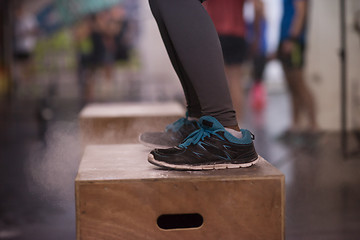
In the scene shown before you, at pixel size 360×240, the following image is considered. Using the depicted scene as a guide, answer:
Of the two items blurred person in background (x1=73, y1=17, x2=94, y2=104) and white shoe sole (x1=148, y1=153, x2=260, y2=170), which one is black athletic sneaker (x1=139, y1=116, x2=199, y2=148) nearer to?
white shoe sole (x1=148, y1=153, x2=260, y2=170)

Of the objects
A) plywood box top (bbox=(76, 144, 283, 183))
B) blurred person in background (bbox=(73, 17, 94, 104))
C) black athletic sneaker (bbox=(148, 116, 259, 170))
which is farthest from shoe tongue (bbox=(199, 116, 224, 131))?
blurred person in background (bbox=(73, 17, 94, 104))

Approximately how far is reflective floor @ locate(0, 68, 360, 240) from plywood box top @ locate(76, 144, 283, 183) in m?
0.51

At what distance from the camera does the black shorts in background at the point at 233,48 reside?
2.33 meters

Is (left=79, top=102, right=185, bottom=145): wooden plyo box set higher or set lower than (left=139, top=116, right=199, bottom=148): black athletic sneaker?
lower

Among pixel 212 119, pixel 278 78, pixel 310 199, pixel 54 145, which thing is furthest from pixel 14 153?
pixel 278 78

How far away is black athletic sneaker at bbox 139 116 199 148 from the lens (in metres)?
1.31

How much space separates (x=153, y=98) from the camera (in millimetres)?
6789

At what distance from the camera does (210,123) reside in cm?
114

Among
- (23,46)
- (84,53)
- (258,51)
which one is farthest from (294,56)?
(23,46)

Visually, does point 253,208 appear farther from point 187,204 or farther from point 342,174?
point 342,174

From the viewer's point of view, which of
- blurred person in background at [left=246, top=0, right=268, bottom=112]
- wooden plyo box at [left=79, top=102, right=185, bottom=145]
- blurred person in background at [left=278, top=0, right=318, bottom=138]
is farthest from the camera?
blurred person in background at [left=246, top=0, right=268, bottom=112]

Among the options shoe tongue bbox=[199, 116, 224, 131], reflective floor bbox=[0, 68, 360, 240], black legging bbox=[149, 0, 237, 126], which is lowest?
reflective floor bbox=[0, 68, 360, 240]

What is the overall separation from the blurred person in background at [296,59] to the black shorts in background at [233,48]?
113 centimetres

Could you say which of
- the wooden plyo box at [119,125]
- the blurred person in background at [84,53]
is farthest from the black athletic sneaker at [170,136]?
the blurred person in background at [84,53]
